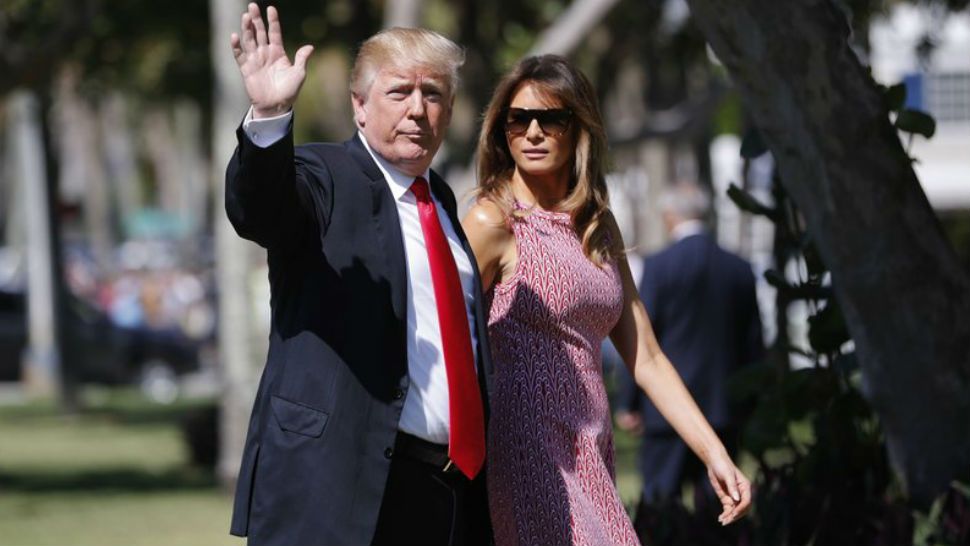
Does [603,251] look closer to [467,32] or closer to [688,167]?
[467,32]

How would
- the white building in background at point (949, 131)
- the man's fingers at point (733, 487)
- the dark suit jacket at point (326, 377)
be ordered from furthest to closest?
1. the white building in background at point (949, 131)
2. the man's fingers at point (733, 487)
3. the dark suit jacket at point (326, 377)

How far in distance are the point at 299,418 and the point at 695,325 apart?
5.54 m

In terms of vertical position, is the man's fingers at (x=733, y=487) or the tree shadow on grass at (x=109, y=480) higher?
the man's fingers at (x=733, y=487)

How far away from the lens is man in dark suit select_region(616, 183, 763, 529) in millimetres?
9016

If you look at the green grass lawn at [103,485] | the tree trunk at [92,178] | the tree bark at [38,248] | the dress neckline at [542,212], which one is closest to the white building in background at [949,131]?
the tree bark at [38,248]

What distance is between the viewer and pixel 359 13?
20.4 meters

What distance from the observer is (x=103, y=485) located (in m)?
15.1

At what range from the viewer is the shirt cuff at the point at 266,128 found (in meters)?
3.65

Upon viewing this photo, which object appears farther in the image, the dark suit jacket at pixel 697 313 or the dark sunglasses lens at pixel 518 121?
the dark suit jacket at pixel 697 313

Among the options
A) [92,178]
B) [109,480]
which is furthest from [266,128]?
[92,178]

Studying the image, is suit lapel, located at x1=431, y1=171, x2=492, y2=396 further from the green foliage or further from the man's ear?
the green foliage

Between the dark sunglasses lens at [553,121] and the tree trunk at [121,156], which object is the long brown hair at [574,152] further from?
the tree trunk at [121,156]

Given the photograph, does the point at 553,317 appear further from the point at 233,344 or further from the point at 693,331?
the point at 233,344

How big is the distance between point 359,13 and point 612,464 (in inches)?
642
